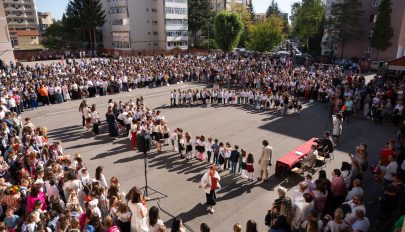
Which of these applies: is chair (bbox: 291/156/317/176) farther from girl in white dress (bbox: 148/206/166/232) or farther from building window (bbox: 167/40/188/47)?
building window (bbox: 167/40/188/47)

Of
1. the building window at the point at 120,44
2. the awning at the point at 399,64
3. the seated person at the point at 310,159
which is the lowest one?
the seated person at the point at 310,159

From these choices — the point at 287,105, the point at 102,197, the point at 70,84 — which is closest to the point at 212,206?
the point at 102,197

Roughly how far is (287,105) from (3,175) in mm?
16360

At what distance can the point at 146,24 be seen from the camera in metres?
60.3

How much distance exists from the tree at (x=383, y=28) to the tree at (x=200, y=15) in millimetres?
33227

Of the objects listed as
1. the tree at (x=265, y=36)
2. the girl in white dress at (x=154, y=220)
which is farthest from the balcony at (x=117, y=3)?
the girl in white dress at (x=154, y=220)

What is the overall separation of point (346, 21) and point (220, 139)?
40.1 meters

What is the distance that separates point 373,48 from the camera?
1769 inches

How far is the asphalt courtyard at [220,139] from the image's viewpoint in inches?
391

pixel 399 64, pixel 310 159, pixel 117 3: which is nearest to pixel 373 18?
pixel 399 64

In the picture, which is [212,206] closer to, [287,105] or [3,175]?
[3,175]

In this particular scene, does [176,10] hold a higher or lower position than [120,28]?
higher

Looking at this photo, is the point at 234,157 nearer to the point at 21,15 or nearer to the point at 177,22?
the point at 177,22

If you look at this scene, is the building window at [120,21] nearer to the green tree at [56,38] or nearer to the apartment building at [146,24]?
the apartment building at [146,24]
